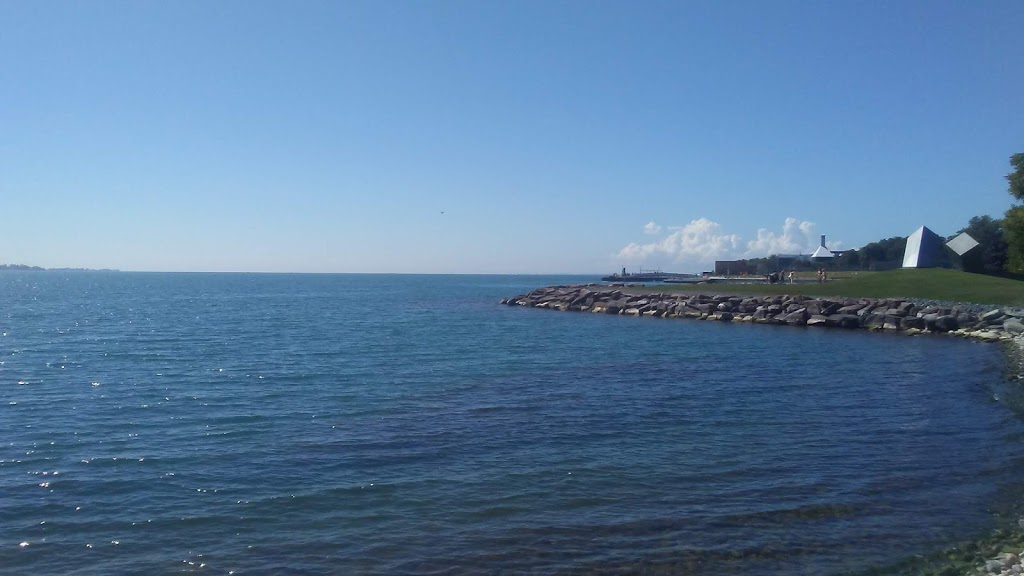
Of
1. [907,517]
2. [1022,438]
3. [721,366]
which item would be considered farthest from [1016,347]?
[907,517]

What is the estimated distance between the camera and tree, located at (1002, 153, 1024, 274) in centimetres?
4138

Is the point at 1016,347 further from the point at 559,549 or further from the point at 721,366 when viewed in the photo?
Result: the point at 559,549

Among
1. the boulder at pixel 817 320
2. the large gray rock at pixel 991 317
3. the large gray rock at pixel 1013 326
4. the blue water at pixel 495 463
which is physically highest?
the large gray rock at pixel 991 317

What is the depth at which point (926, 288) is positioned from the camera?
51188mm

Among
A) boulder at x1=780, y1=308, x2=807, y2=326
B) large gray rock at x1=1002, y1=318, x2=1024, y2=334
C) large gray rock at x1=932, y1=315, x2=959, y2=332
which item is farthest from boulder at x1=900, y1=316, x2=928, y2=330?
boulder at x1=780, y1=308, x2=807, y2=326

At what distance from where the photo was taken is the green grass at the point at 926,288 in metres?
45.5

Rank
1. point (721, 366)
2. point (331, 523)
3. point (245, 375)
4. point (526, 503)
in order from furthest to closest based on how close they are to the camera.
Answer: point (721, 366) < point (245, 375) < point (526, 503) < point (331, 523)

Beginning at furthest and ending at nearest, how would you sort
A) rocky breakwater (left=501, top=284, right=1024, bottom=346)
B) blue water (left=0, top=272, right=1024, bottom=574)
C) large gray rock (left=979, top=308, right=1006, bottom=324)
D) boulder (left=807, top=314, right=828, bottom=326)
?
1. boulder (left=807, top=314, right=828, bottom=326)
2. rocky breakwater (left=501, top=284, right=1024, bottom=346)
3. large gray rock (left=979, top=308, right=1006, bottom=324)
4. blue water (left=0, top=272, right=1024, bottom=574)

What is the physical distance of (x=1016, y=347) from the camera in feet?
99.5

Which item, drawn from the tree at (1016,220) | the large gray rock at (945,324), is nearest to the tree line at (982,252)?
the tree at (1016,220)

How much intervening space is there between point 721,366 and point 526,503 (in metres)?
17.1

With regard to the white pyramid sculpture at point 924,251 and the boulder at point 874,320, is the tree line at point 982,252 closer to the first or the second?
the white pyramid sculpture at point 924,251

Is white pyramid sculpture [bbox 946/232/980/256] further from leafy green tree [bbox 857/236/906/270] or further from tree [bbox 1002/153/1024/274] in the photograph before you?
leafy green tree [bbox 857/236/906/270]

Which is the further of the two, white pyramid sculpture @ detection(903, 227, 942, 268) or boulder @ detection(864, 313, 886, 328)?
white pyramid sculpture @ detection(903, 227, 942, 268)
